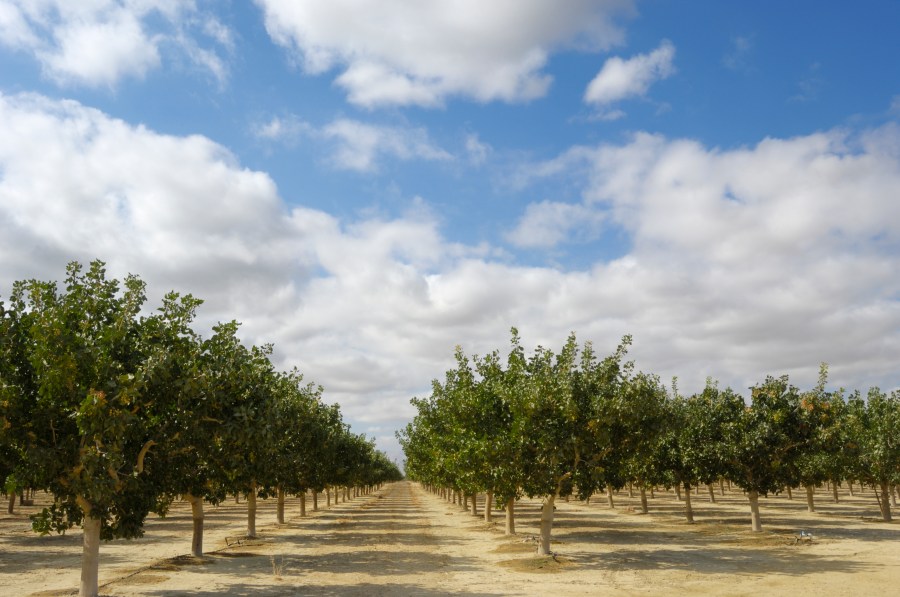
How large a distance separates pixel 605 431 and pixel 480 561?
8.92 metres

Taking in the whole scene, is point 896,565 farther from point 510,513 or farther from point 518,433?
point 510,513

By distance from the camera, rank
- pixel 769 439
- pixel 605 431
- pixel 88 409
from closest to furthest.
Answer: pixel 88 409
pixel 605 431
pixel 769 439

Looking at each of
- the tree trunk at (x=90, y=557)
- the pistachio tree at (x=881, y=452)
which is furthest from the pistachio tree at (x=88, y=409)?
the pistachio tree at (x=881, y=452)

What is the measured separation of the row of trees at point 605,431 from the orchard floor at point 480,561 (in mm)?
3424

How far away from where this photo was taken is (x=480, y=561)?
1155 inches

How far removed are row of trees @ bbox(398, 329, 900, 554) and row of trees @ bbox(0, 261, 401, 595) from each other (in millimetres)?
11621

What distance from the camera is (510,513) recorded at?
129 feet

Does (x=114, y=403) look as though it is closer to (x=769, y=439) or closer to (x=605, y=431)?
(x=605, y=431)

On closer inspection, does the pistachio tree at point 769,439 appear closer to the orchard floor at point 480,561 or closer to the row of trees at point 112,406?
the orchard floor at point 480,561

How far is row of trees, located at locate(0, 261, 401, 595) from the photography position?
17562mm

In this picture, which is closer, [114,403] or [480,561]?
[114,403]

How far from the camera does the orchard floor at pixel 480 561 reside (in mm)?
22234

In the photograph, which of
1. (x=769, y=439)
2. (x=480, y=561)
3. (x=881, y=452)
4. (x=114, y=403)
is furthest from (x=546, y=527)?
(x=881, y=452)

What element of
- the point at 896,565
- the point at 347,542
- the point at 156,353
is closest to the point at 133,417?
the point at 156,353
